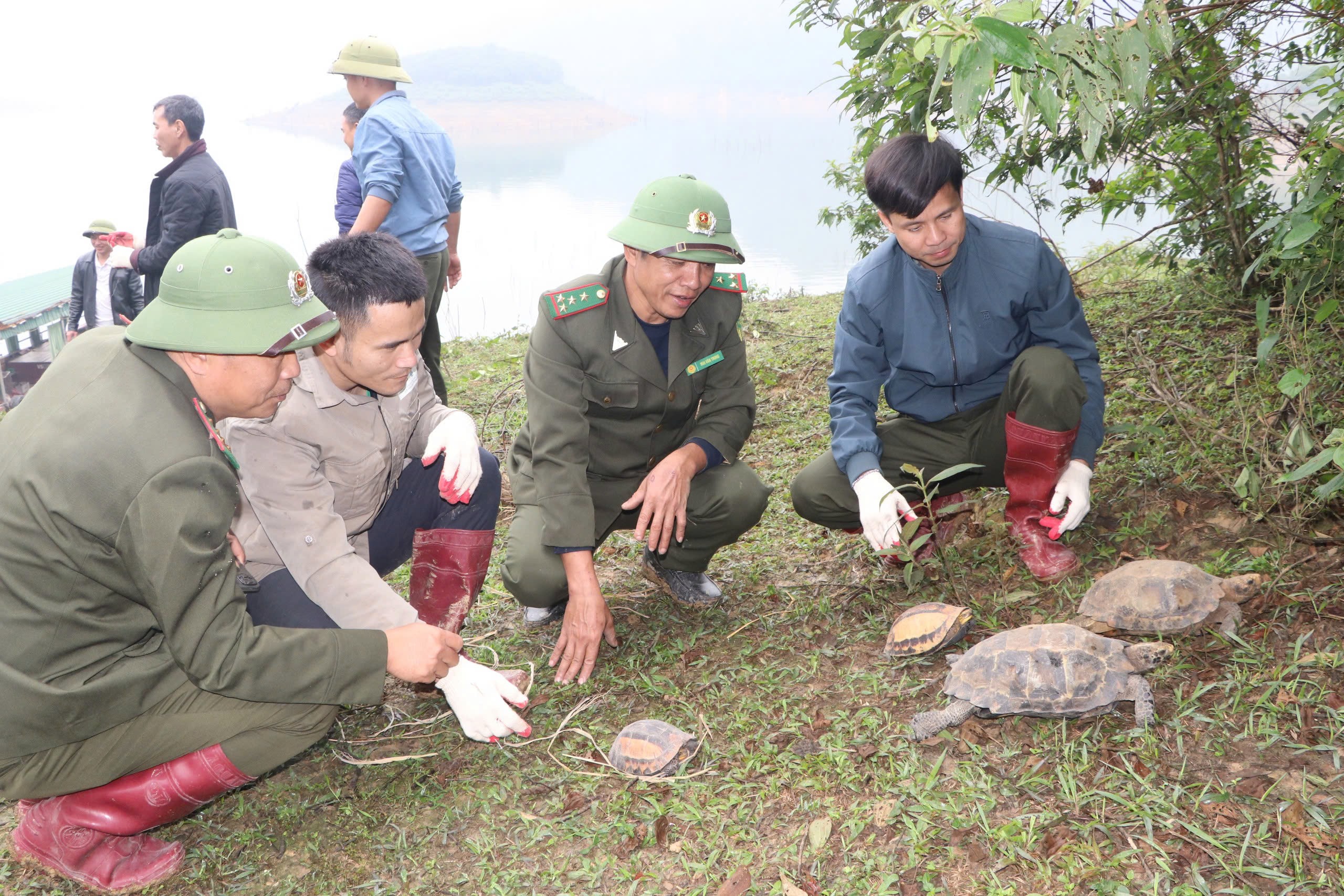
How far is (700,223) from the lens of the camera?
8.29 ft

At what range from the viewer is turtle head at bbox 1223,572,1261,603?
233 cm

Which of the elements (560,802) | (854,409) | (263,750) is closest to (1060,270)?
(854,409)

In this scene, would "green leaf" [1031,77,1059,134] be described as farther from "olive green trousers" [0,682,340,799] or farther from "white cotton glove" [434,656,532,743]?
"olive green trousers" [0,682,340,799]

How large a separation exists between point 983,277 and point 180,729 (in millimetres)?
2397

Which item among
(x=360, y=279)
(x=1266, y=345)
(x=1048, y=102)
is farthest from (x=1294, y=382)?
(x=360, y=279)

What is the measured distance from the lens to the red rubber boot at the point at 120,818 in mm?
1989

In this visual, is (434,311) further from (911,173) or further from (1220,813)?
(1220,813)

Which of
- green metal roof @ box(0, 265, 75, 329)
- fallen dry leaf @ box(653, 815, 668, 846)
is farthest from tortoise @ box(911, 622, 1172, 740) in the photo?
green metal roof @ box(0, 265, 75, 329)

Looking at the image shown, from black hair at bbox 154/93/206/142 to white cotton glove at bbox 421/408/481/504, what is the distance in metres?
3.24

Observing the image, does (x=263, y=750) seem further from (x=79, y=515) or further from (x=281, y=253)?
(x=281, y=253)

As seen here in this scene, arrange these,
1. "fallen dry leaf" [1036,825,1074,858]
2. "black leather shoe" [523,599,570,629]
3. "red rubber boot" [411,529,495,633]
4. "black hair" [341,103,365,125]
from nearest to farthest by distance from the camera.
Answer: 1. "fallen dry leaf" [1036,825,1074,858]
2. "red rubber boot" [411,529,495,633]
3. "black leather shoe" [523,599,570,629]
4. "black hair" [341,103,365,125]

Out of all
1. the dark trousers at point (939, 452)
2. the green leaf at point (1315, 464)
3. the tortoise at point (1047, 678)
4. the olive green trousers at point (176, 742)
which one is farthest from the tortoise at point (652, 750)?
the green leaf at point (1315, 464)

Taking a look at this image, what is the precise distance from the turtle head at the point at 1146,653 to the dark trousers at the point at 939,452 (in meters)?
0.72

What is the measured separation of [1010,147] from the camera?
12.3ft
